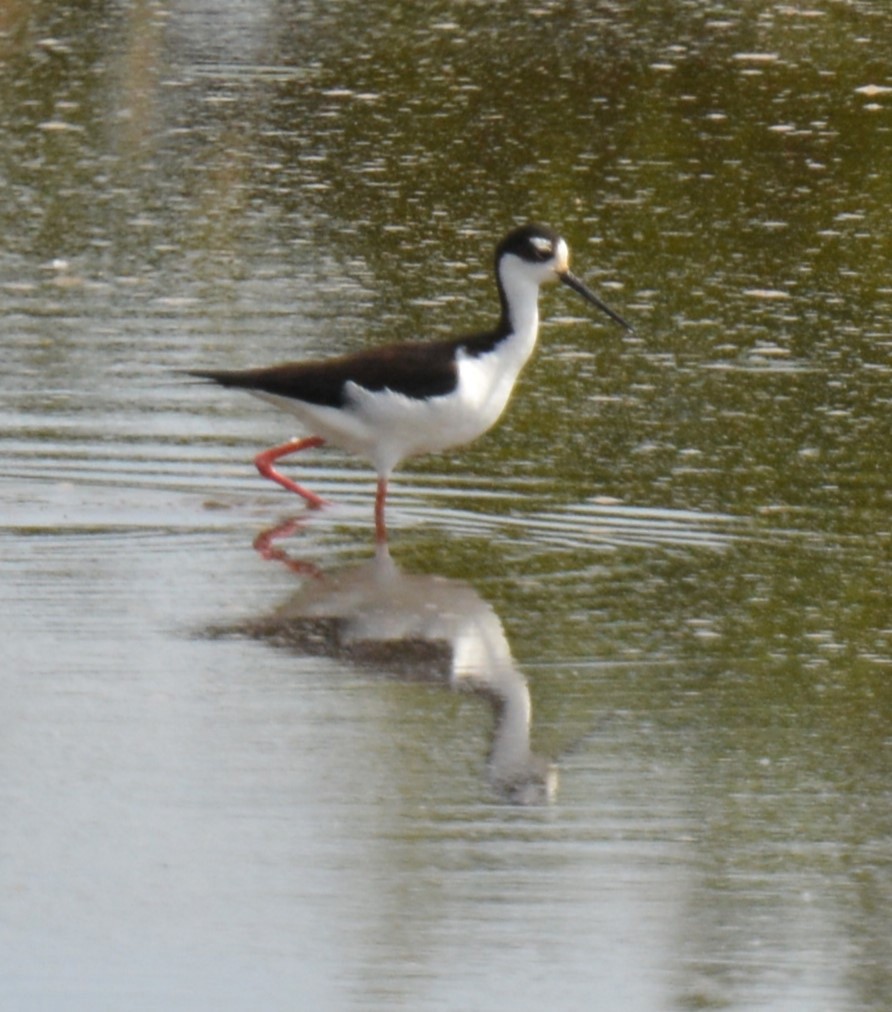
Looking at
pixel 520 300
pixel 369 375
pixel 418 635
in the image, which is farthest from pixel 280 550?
pixel 520 300

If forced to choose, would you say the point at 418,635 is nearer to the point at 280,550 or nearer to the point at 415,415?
the point at 280,550

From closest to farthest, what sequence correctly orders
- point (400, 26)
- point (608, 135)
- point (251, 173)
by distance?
1. point (251, 173)
2. point (608, 135)
3. point (400, 26)

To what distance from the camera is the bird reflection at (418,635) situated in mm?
6434

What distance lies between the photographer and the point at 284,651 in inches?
284

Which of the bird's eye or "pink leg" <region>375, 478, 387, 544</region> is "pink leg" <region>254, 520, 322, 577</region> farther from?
the bird's eye

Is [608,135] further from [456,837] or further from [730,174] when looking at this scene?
[456,837]

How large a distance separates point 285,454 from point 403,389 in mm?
805

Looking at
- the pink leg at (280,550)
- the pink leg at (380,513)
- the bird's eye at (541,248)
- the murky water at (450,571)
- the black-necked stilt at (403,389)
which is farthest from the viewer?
the bird's eye at (541,248)

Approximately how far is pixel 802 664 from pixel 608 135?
28.4 feet

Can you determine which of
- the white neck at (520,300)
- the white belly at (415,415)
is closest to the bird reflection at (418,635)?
the white belly at (415,415)

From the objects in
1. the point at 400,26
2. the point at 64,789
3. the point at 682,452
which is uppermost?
the point at 64,789

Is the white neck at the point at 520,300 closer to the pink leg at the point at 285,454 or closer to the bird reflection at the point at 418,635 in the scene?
the pink leg at the point at 285,454

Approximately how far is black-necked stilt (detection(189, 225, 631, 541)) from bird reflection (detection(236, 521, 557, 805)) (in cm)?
55

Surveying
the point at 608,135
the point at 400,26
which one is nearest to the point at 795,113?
the point at 608,135
